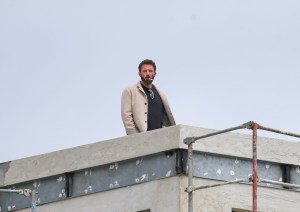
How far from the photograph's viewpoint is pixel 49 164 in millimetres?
36906

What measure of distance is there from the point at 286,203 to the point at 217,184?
2.18 meters

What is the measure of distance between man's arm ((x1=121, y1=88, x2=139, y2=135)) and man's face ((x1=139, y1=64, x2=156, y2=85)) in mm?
372

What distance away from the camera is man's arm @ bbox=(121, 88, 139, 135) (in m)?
36.4

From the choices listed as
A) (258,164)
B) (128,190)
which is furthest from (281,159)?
(128,190)

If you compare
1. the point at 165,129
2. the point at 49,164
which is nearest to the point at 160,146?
the point at 165,129

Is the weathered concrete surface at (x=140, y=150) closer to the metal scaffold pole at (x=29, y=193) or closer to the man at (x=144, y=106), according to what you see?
the metal scaffold pole at (x=29, y=193)

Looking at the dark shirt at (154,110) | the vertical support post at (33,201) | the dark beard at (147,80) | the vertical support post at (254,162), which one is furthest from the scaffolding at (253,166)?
the vertical support post at (33,201)

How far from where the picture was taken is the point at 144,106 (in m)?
36.5

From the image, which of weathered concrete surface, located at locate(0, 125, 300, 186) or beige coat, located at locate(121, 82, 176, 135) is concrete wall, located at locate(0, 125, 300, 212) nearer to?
weathered concrete surface, located at locate(0, 125, 300, 186)

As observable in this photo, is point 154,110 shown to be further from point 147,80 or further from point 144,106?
point 147,80

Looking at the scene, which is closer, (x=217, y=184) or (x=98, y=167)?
(x=217, y=184)

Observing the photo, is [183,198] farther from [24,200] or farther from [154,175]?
[24,200]

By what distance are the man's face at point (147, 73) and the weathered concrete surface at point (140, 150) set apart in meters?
1.31

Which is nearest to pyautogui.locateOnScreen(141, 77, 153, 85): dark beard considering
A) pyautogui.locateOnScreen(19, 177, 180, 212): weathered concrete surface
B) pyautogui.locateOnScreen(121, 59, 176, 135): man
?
pyautogui.locateOnScreen(121, 59, 176, 135): man
